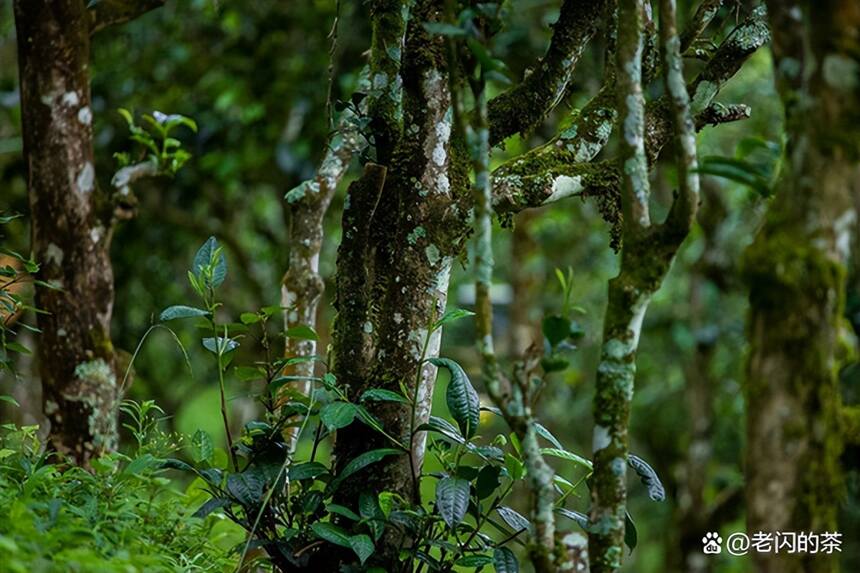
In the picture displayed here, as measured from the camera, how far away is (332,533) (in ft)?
6.27

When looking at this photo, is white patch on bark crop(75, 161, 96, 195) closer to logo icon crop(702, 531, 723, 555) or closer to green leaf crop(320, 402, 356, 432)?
green leaf crop(320, 402, 356, 432)

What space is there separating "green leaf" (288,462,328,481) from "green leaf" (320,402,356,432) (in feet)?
0.45

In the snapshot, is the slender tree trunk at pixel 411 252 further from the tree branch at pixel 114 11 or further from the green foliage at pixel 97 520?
the tree branch at pixel 114 11

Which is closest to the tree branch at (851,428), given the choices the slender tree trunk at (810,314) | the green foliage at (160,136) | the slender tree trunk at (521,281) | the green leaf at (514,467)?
the slender tree trunk at (810,314)

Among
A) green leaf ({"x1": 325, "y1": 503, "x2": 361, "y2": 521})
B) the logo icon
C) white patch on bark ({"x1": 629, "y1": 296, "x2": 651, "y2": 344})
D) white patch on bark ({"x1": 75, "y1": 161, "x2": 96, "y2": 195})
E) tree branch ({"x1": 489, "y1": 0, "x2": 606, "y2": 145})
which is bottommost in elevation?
the logo icon

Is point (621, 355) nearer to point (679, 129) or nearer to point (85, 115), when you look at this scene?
point (679, 129)

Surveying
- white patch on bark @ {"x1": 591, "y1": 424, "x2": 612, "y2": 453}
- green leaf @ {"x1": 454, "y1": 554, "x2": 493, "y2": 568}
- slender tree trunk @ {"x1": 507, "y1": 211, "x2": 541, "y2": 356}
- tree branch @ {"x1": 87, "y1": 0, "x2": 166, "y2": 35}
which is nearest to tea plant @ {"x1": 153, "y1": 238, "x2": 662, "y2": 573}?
green leaf @ {"x1": 454, "y1": 554, "x2": 493, "y2": 568}

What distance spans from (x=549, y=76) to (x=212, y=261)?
3.11 feet

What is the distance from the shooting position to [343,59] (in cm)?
502

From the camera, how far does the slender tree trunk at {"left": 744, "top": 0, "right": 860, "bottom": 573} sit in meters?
1.43

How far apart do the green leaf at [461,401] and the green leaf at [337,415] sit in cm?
21

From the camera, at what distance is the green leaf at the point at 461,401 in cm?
201

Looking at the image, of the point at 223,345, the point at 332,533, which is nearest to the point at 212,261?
the point at 223,345

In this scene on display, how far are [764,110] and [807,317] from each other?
14.9 feet
